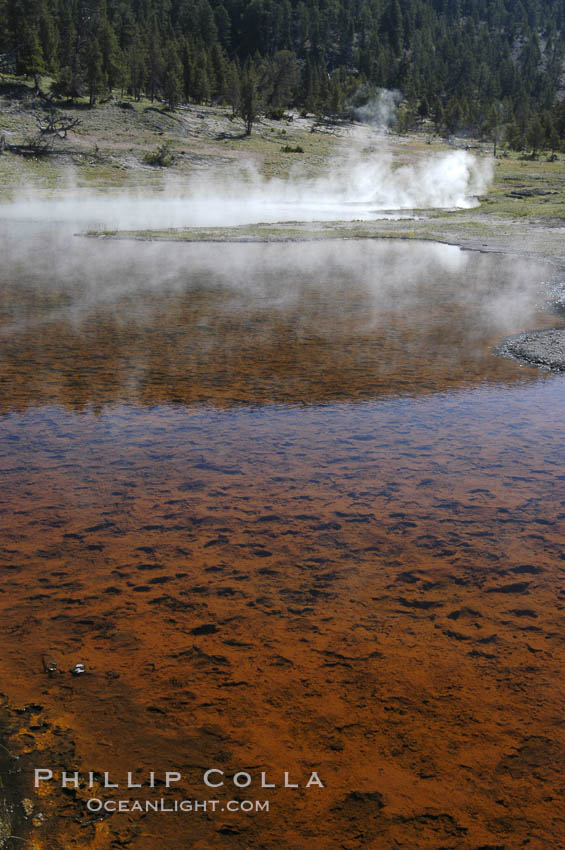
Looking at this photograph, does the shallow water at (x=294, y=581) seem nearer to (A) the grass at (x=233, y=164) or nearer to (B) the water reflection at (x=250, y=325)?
(B) the water reflection at (x=250, y=325)

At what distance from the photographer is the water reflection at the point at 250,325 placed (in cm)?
961

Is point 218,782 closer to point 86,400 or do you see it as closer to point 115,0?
point 86,400

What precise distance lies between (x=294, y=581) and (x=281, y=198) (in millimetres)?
46085

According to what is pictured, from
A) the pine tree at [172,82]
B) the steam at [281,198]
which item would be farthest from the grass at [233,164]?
the steam at [281,198]

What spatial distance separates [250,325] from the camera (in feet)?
42.8

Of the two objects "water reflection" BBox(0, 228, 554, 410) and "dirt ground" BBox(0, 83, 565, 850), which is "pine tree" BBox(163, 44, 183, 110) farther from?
"dirt ground" BBox(0, 83, 565, 850)

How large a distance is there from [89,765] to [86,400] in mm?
5944

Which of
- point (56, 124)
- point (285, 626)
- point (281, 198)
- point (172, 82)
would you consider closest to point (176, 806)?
point (285, 626)

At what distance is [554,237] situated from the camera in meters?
27.1

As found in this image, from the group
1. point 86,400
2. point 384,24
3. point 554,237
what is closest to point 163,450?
point 86,400

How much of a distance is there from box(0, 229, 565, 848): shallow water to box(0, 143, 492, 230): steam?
73.1ft

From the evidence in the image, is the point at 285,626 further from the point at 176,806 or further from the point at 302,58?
the point at 302,58

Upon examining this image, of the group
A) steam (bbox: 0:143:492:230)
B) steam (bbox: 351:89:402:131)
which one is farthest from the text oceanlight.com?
steam (bbox: 351:89:402:131)

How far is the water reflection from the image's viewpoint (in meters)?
9.61
